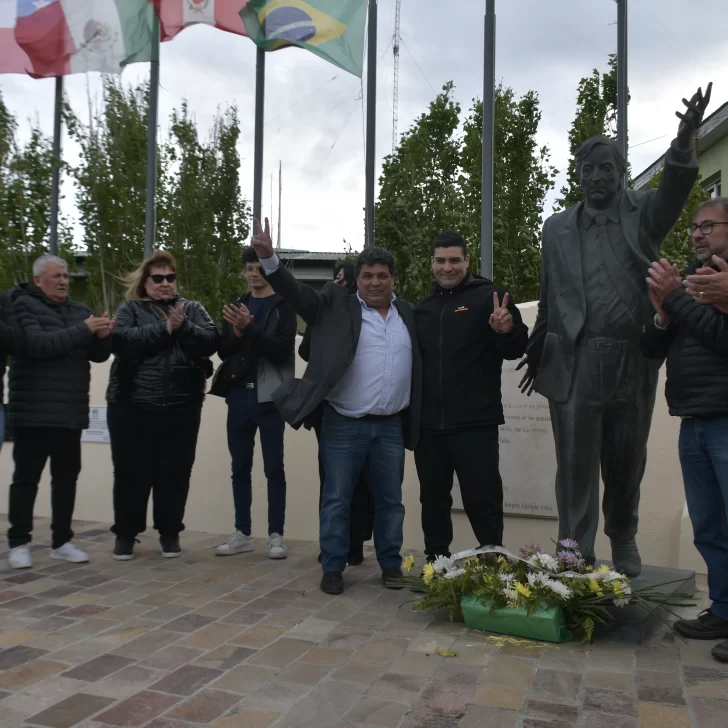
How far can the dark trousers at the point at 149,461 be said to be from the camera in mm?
5020

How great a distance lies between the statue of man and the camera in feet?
12.1

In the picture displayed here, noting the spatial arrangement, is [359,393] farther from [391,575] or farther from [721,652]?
[721,652]

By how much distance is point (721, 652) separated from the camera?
3232mm

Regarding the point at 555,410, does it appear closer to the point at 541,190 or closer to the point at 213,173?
the point at 541,190

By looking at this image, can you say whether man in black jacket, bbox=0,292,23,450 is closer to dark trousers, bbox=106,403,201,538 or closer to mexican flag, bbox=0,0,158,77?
dark trousers, bbox=106,403,201,538

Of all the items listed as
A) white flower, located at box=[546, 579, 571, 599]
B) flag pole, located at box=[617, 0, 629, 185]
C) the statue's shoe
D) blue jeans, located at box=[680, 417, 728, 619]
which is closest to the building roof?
flag pole, located at box=[617, 0, 629, 185]

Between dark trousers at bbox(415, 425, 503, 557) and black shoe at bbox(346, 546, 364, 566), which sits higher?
dark trousers at bbox(415, 425, 503, 557)

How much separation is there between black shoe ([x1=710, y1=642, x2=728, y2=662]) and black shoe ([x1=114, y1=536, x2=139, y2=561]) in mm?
3469

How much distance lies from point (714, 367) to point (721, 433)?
0.27 metres

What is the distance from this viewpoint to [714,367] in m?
3.29

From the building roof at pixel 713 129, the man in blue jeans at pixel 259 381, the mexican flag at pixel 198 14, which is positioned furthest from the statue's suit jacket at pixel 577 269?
the building roof at pixel 713 129

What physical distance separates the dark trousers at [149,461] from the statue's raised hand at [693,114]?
3.27 meters

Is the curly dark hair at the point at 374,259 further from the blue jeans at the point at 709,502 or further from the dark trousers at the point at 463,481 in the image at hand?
the blue jeans at the point at 709,502

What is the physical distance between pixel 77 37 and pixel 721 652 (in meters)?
9.49
